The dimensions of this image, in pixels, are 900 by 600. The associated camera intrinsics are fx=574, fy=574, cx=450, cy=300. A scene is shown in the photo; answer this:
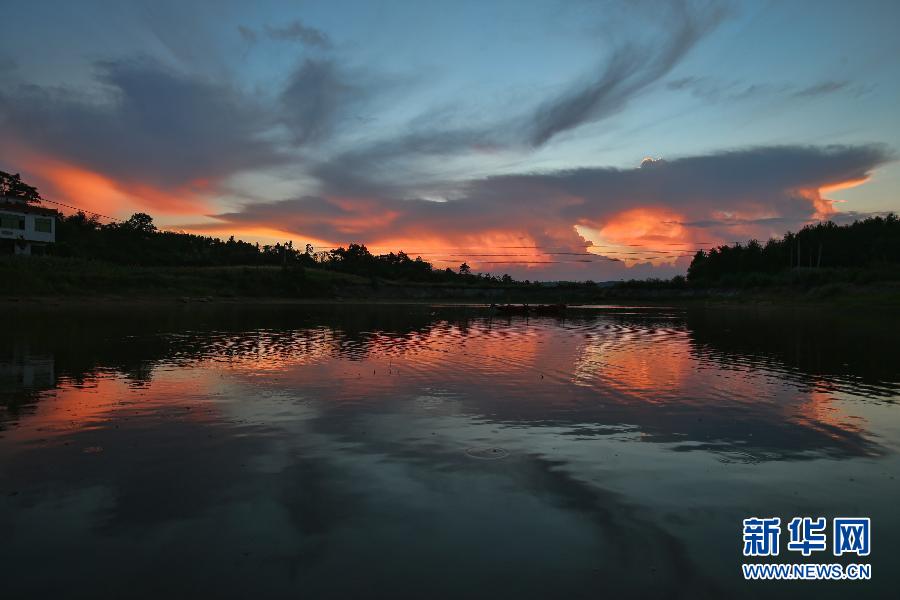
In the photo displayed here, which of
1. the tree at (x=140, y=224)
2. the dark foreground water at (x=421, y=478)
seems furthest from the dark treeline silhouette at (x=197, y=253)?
the dark foreground water at (x=421, y=478)

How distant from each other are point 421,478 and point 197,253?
523ft

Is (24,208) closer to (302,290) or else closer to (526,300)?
(302,290)

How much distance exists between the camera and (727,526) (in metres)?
9.80

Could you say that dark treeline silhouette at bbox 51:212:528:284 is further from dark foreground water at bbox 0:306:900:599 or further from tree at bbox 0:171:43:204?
dark foreground water at bbox 0:306:900:599

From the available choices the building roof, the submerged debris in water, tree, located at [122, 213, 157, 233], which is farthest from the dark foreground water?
tree, located at [122, 213, 157, 233]

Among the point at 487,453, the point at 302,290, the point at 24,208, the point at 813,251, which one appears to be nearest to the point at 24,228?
the point at 24,208

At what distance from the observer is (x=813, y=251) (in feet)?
579

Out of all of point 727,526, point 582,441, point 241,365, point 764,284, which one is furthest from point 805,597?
point 764,284

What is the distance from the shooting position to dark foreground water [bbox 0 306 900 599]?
800 cm

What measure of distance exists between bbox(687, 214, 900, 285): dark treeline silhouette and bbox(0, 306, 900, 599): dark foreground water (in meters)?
154

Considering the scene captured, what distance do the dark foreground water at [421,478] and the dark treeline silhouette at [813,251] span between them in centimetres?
15390

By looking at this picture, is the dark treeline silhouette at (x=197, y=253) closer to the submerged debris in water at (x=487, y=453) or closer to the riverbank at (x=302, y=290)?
the riverbank at (x=302, y=290)

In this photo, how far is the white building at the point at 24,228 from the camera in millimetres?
94750

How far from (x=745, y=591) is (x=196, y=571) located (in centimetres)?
751
